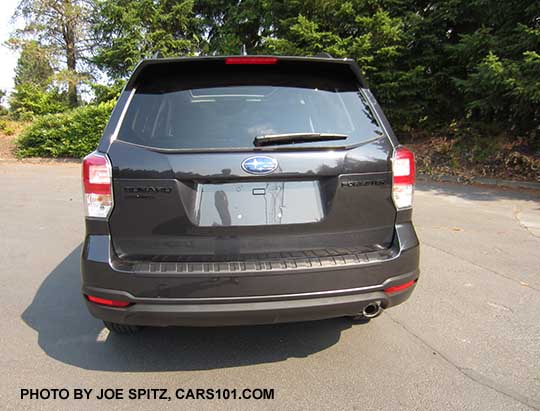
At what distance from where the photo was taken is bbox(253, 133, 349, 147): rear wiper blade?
204cm

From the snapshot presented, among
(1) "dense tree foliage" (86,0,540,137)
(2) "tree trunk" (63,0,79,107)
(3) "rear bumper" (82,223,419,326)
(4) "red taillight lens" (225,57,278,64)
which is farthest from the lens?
(2) "tree trunk" (63,0,79,107)

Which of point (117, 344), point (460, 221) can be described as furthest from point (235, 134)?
point (460, 221)

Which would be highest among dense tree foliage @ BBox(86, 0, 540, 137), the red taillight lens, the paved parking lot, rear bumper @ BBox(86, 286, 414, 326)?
dense tree foliage @ BBox(86, 0, 540, 137)

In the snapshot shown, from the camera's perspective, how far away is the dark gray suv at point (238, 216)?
1.94 m

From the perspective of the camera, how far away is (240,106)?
2232 millimetres

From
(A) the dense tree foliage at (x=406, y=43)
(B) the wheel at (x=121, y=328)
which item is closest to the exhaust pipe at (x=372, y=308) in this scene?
(B) the wheel at (x=121, y=328)

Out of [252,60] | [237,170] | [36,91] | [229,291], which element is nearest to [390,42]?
[252,60]

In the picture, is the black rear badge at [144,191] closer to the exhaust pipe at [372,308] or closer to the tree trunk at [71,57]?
the exhaust pipe at [372,308]

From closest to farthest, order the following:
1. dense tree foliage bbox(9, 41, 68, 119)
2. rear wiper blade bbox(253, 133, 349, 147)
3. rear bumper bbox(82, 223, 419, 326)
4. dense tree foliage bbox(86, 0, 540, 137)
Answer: rear bumper bbox(82, 223, 419, 326) < rear wiper blade bbox(253, 133, 349, 147) < dense tree foliage bbox(86, 0, 540, 137) < dense tree foliage bbox(9, 41, 68, 119)

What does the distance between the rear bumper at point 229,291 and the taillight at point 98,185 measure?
0.15m

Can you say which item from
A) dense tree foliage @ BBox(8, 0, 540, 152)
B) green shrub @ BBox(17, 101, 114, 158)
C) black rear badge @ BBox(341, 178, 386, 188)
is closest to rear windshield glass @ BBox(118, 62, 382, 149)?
black rear badge @ BBox(341, 178, 386, 188)

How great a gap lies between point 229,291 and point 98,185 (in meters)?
0.90

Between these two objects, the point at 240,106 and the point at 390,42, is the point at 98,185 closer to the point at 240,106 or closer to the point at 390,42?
the point at 240,106

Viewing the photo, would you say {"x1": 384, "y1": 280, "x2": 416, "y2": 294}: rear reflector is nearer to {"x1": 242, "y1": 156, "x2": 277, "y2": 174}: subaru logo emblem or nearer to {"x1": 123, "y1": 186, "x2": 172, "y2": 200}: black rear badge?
{"x1": 242, "y1": 156, "x2": 277, "y2": 174}: subaru logo emblem
